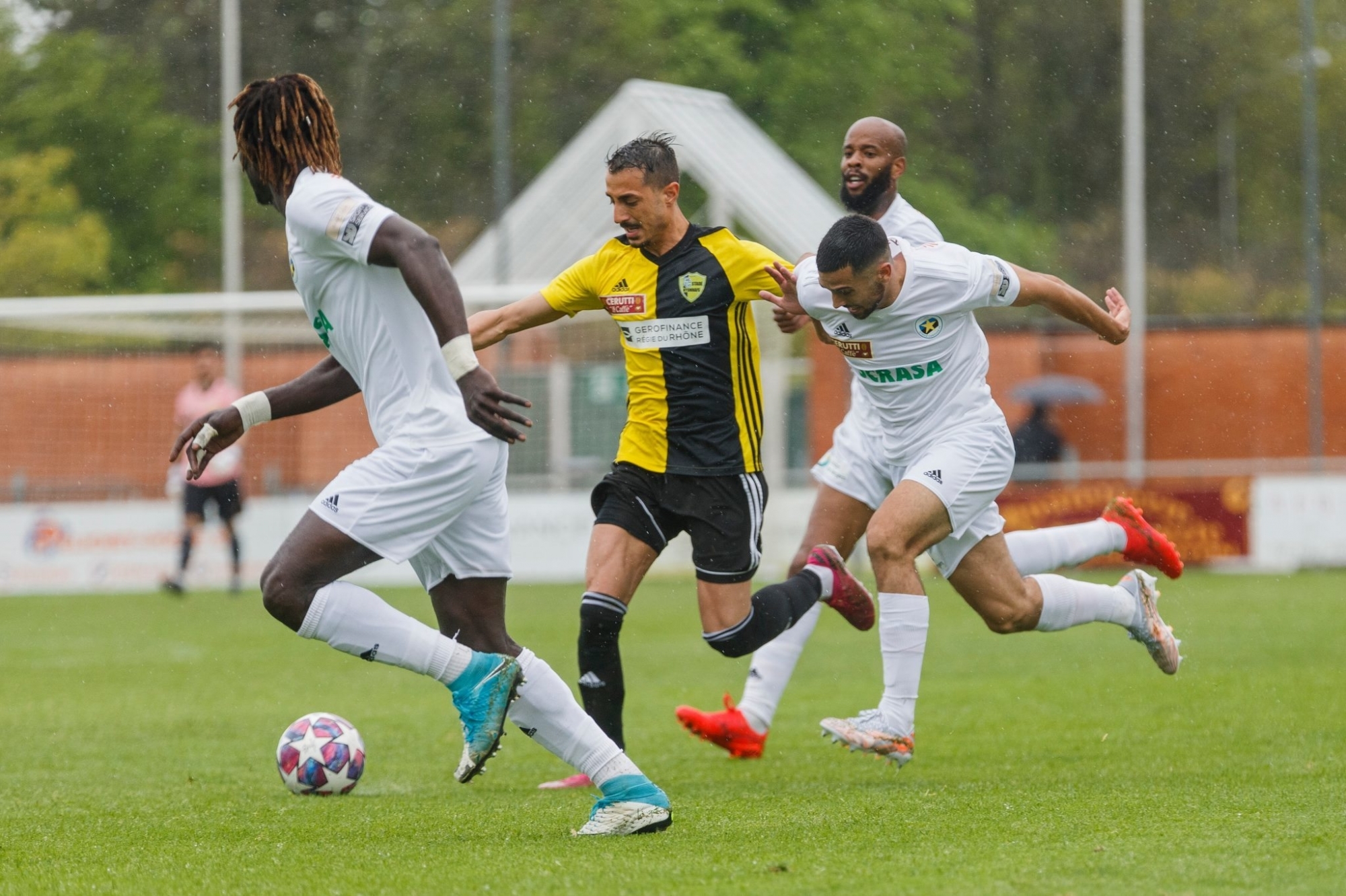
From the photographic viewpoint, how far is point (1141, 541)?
300 inches

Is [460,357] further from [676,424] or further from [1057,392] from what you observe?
[1057,392]

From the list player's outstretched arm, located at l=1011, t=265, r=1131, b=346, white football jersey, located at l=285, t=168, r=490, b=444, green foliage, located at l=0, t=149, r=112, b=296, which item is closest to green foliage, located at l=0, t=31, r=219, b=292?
green foliage, located at l=0, t=149, r=112, b=296

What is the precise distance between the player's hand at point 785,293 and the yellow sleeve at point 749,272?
0.07 feet

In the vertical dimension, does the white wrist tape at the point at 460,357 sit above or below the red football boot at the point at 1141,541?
above

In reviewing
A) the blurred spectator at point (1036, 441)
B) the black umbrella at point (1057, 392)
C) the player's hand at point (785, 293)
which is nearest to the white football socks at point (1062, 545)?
the player's hand at point (785, 293)

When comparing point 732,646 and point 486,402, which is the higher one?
point 486,402

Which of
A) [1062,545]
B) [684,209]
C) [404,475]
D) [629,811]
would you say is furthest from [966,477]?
[684,209]

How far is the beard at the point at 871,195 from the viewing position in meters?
7.33

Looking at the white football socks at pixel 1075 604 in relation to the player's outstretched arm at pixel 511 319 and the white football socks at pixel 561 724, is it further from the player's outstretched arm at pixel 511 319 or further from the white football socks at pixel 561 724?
the white football socks at pixel 561 724

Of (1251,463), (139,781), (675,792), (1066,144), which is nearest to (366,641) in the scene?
(675,792)

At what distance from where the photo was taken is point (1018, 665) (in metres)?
10.9

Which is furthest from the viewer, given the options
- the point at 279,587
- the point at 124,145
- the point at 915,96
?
the point at 124,145

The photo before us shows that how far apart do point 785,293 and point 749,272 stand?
6.4 inches

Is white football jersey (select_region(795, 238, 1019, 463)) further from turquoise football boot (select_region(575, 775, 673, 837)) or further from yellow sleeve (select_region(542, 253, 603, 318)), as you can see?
turquoise football boot (select_region(575, 775, 673, 837))
